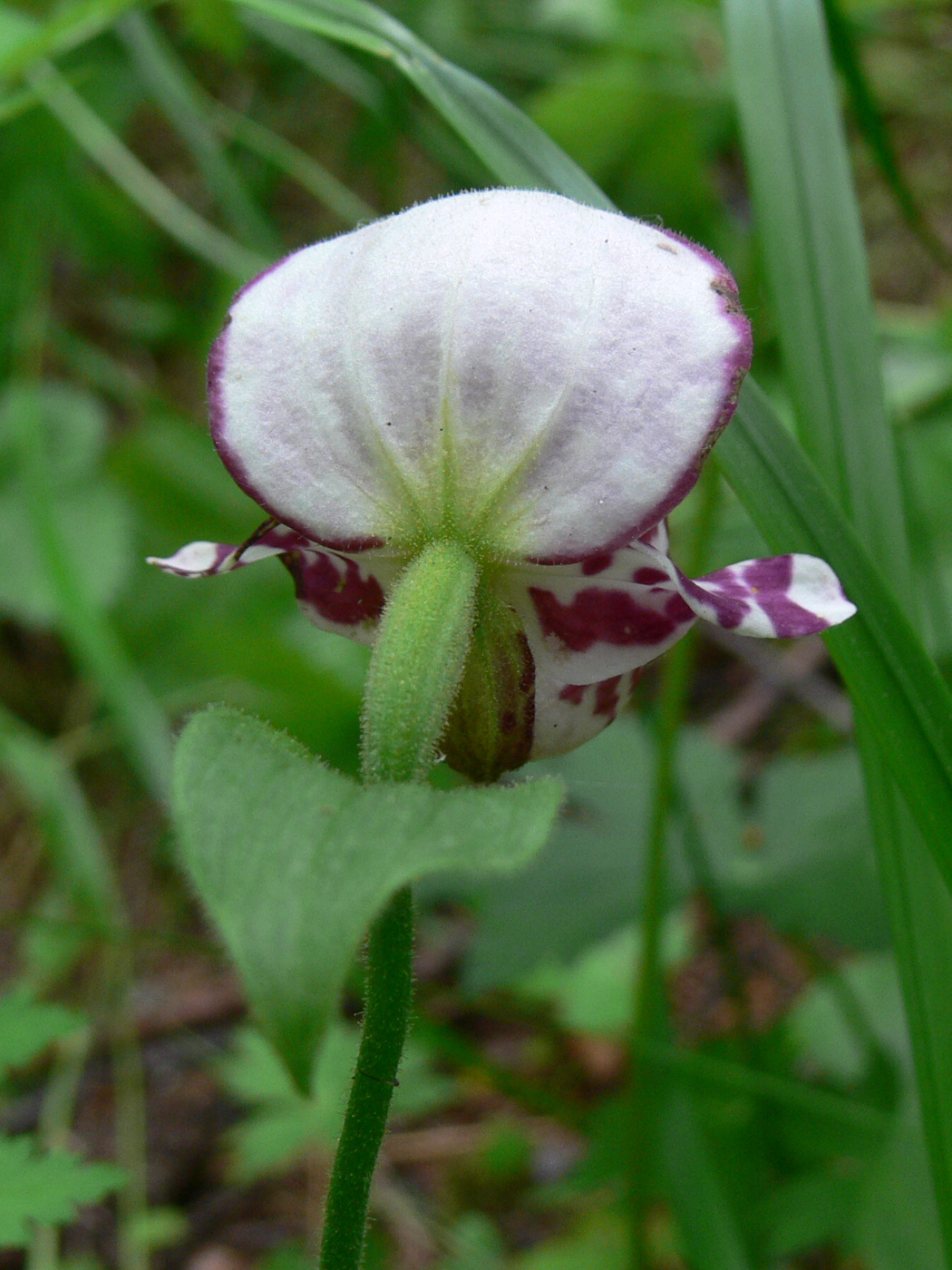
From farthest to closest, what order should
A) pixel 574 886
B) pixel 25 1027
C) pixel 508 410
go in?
pixel 574 886, pixel 25 1027, pixel 508 410

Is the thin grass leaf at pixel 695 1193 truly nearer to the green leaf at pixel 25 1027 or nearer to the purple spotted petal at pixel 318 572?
the green leaf at pixel 25 1027

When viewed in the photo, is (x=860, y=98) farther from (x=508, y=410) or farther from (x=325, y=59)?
(x=325, y=59)

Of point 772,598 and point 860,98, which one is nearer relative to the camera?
point 772,598

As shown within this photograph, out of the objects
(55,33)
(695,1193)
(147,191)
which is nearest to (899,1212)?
(695,1193)

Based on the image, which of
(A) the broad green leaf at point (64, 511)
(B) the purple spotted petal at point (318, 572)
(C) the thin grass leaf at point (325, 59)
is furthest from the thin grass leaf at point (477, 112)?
(A) the broad green leaf at point (64, 511)

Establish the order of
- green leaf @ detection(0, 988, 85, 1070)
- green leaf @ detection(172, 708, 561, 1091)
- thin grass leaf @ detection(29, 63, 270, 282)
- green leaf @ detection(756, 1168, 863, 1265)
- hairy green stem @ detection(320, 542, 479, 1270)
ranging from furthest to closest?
thin grass leaf @ detection(29, 63, 270, 282) < green leaf @ detection(756, 1168, 863, 1265) < green leaf @ detection(0, 988, 85, 1070) < hairy green stem @ detection(320, 542, 479, 1270) < green leaf @ detection(172, 708, 561, 1091)

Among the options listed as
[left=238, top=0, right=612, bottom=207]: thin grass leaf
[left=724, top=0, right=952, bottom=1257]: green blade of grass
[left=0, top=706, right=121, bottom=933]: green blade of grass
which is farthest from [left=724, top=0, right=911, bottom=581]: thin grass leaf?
[left=0, top=706, right=121, bottom=933]: green blade of grass

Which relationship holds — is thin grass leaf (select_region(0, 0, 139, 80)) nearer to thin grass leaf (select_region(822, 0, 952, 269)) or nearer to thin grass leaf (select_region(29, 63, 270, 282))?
thin grass leaf (select_region(29, 63, 270, 282))
